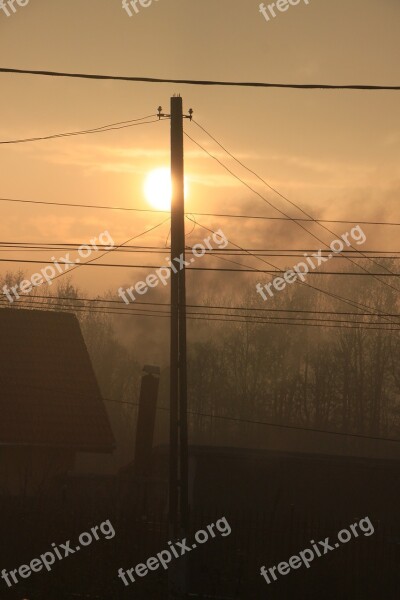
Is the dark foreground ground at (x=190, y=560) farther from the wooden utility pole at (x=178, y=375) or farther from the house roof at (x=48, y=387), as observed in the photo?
the house roof at (x=48, y=387)

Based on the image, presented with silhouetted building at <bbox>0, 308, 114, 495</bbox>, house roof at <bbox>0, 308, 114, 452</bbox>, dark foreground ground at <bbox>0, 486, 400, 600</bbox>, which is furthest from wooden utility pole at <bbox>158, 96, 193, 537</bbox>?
house roof at <bbox>0, 308, 114, 452</bbox>

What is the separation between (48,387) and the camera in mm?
28625

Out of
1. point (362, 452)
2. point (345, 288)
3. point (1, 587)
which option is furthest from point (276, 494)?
point (345, 288)

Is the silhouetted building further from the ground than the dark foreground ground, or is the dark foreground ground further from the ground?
the silhouetted building

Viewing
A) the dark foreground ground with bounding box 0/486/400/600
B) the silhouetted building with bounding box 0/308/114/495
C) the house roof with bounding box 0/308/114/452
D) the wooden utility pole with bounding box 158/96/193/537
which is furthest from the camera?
the house roof with bounding box 0/308/114/452

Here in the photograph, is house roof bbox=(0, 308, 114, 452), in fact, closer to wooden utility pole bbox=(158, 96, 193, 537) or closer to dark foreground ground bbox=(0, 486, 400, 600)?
dark foreground ground bbox=(0, 486, 400, 600)

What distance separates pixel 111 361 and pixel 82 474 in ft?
159

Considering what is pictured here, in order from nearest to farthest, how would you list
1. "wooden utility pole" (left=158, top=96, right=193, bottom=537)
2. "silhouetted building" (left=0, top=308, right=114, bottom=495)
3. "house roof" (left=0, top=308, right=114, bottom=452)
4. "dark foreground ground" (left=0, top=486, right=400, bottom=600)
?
"wooden utility pole" (left=158, top=96, right=193, bottom=537), "dark foreground ground" (left=0, top=486, right=400, bottom=600), "silhouetted building" (left=0, top=308, right=114, bottom=495), "house roof" (left=0, top=308, right=114, bottom=452)

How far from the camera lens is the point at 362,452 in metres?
66.6

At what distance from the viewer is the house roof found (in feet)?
89.0

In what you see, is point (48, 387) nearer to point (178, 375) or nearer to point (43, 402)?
point (43, 402)

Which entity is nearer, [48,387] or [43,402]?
[43,402]

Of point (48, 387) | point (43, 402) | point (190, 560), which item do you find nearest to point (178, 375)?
point (190, 560)

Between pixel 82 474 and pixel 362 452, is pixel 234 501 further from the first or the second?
pixel 362 452
